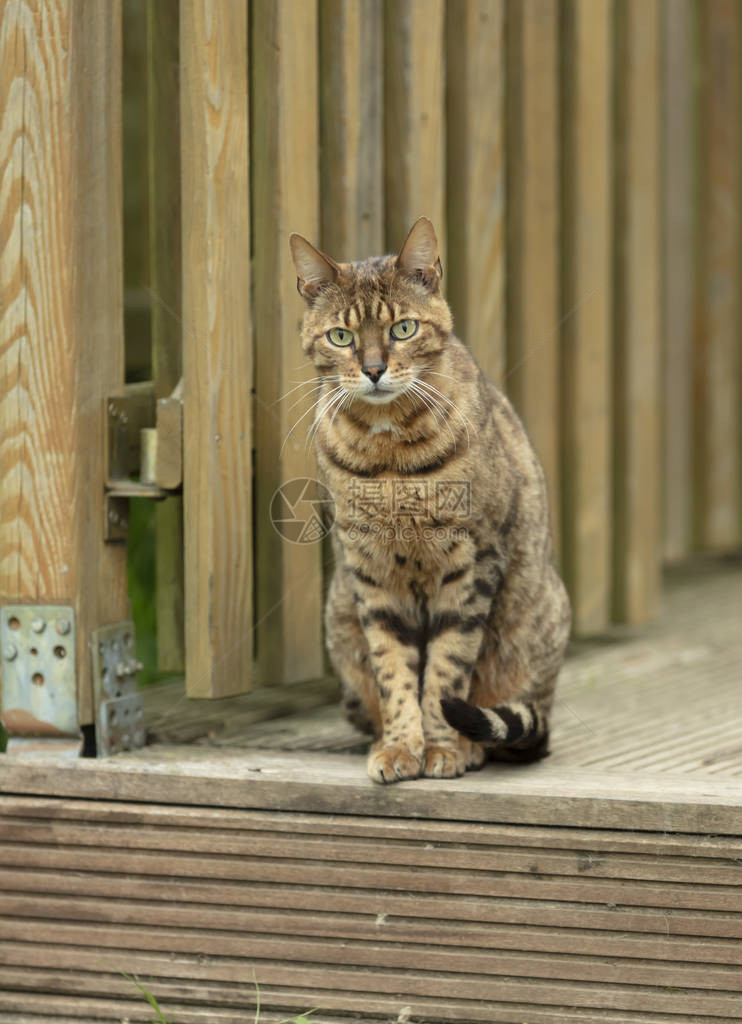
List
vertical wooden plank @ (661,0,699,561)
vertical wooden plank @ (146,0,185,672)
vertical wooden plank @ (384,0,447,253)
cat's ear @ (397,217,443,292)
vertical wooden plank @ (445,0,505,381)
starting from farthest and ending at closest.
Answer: vertical wooden plank @ (661,0,699,561), vertical wooden plank @ (445,0,505,381), vertical wooden plank @ (384,0,447,253), vertical wooden plank @ (146,0,185,672), cat's ear @ (397,217,443,292)

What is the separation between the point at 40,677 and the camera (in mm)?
2732

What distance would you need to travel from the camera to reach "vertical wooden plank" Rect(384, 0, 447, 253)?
3285 mm

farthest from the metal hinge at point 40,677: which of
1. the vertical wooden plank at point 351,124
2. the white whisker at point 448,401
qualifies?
the vertical wooden plank at point 351,124

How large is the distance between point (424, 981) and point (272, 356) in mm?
1349

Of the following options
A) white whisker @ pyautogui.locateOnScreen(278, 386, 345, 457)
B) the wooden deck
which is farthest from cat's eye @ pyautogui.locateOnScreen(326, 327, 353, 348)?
the wooden deck

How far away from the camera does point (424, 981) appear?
2.42m

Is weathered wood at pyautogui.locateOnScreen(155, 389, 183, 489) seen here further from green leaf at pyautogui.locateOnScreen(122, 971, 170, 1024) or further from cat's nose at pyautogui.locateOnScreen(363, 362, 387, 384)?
green leaf at pyautogui.locateOnScreen(122, 971, 170, 1024)

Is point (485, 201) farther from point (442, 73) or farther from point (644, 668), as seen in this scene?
point (644, 668)

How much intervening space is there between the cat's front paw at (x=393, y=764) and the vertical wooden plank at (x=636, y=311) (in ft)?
6.14

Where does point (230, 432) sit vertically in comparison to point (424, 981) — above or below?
above

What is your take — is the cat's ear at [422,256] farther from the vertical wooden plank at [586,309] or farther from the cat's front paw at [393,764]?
the vertical wooden plank at [586,309]

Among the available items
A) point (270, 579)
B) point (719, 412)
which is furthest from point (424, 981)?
point (719, 412)

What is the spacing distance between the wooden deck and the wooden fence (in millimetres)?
291

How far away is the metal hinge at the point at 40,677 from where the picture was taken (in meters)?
2.71
